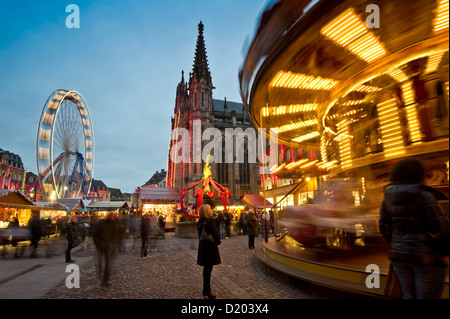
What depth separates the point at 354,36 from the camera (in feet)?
16.8

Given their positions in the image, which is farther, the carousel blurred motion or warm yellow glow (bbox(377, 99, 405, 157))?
warm yellow glow (bbox(377, 99, 405, 157))

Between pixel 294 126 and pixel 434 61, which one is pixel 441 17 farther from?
pixel 294 126

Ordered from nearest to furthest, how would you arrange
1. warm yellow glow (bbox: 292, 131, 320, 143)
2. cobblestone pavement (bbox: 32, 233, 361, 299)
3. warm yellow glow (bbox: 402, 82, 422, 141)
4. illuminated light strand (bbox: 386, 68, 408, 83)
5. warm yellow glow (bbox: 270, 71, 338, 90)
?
cobblestone pavement (bbox: 32, 233, 361, 299) → warm yellow glow (bbox: 402, 82, 422, 141) → illuminated light strand (bbox: 386, 68, 408, 83) → warm yellow glow (bbox: 270, 71, 338, 90) → warm yellow glow (bbox: 292, 131, 320, 143)

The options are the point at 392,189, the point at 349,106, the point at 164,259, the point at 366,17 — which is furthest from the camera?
the point at 164,259

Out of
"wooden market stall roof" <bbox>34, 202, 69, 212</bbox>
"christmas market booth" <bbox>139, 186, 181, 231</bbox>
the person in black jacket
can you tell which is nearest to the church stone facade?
"christmas market booth" <bbox>139, 186, 181, 231</bbox>

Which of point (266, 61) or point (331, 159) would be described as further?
point (331, 159)

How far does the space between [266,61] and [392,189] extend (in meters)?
4.17

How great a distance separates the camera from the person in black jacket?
201cm

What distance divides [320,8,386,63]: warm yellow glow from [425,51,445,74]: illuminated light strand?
3.28 ft

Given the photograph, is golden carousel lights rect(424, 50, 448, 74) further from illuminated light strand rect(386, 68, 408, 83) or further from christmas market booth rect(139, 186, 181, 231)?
christmas market booth rect(139, 186, 181, 231)

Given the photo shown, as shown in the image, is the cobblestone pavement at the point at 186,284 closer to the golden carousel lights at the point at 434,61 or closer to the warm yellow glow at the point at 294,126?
the golden carousel lights at the point at 434,61

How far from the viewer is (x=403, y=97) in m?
5.26
